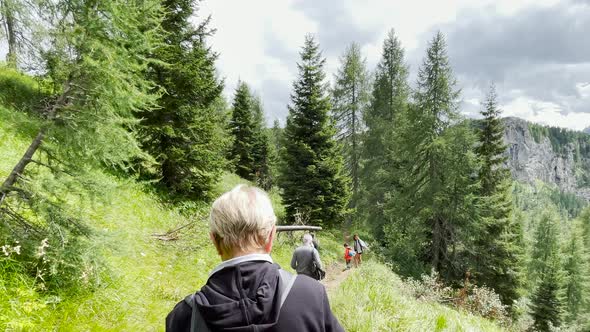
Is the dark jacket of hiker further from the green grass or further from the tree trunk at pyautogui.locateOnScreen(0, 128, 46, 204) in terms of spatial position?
the tree trunk at pyautogui.locateOnScreen(0, 128, 46, 204)

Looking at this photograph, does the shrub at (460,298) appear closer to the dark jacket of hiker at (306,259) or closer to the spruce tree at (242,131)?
the dark jacket of hiker at (306,259)

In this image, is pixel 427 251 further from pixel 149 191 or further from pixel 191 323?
pixel 191 323

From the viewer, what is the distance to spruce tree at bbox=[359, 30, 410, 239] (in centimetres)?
2970

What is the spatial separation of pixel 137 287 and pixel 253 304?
5940 mm

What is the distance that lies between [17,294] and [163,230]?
671cm

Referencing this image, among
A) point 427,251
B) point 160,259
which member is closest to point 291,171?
point 427,251

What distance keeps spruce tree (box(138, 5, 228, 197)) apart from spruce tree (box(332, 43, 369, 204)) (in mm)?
21141

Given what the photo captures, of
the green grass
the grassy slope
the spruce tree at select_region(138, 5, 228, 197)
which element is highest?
the spruce tree at select_region(138, 5, 228, 197)

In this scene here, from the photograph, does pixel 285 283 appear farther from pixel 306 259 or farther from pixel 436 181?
pixel 436 181

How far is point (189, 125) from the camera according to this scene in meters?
13.0

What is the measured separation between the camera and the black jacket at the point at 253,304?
1597 mm

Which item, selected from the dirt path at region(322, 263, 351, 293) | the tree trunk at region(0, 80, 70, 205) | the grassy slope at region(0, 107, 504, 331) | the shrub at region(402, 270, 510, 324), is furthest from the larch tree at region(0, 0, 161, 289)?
the dirt path at region(322, 263, 351, 293)

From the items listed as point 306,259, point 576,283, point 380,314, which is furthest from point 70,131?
point 576,283

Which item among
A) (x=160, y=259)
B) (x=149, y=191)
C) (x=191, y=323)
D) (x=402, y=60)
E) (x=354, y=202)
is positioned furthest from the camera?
(x=402, y=60)
